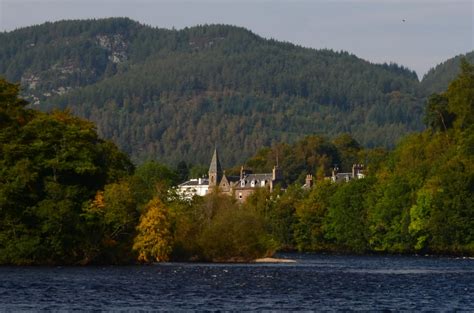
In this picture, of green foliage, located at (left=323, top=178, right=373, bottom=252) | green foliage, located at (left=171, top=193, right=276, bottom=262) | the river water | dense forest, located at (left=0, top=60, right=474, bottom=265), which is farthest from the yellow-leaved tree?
green foliage, located at (left=323, top=178, right=373, bottom=252)

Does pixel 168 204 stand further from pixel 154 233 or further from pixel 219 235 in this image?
pixel 154 233

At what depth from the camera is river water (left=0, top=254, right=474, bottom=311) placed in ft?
226

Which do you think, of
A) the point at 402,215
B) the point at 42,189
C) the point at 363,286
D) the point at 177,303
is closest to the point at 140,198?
the point at 42,189

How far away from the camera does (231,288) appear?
8350 cm

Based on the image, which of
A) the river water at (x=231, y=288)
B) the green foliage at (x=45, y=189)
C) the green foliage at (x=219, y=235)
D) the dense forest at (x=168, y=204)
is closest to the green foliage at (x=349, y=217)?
the dense forest at (x=168, y=204)

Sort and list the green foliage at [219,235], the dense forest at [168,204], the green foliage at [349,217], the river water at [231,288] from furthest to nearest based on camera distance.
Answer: the green foliage at [349,217] < the green foliage at [219,235] < the dense forest at [168,204] < the river water at [231,288]

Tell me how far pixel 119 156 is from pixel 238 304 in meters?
58.9

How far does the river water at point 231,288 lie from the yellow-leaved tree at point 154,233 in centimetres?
184

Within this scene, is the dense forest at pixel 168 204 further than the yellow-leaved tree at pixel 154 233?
No

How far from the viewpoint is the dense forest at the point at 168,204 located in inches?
4252

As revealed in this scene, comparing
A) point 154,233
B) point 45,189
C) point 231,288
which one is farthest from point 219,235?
point 231,288

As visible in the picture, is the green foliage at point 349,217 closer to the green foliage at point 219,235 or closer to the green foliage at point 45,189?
the green foliage at point 219,235

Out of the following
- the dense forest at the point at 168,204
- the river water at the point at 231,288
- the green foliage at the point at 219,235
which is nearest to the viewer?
the river water at the point at 231,288

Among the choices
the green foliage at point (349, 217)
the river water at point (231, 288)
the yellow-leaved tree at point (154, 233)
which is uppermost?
the green foliage at point (349, 217)
